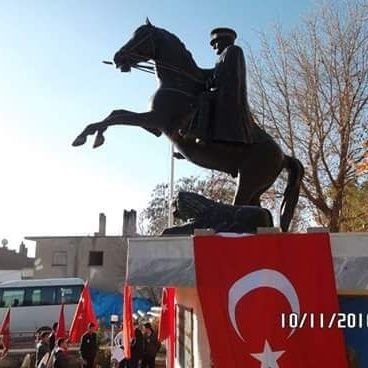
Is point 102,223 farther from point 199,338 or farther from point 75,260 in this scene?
point 199,338

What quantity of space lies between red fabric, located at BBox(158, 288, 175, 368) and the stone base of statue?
2587 mm

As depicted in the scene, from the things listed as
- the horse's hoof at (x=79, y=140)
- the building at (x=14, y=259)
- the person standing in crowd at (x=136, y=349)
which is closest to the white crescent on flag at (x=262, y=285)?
the horse's hoof at (x=79, y=140)

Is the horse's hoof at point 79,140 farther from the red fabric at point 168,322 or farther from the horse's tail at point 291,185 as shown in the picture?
the red fabric at point 168,322

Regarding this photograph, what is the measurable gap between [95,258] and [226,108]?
3424 centimetres

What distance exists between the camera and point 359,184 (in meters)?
18.1

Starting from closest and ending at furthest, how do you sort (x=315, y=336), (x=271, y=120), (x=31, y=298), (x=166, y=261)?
(x=315, y=336) → (x=166, y=261) → (x=271, y=120) → (x=31, y=298)

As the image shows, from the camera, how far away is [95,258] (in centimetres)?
3884

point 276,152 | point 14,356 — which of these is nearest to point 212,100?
point 276,152

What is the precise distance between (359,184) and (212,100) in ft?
43.9

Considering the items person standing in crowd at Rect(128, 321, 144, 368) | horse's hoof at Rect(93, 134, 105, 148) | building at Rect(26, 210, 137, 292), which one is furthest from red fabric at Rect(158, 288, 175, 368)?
building at Rect(26, 210, 137, 292)

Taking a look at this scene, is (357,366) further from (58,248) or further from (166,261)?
(58,248)

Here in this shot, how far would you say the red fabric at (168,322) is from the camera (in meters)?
7.75

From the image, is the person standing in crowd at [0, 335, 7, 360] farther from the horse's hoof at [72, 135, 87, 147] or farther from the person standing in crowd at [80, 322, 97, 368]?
the horse's hoof at [72, 135, 87, 147]

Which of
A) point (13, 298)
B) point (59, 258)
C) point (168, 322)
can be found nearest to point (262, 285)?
point (168, 322)
